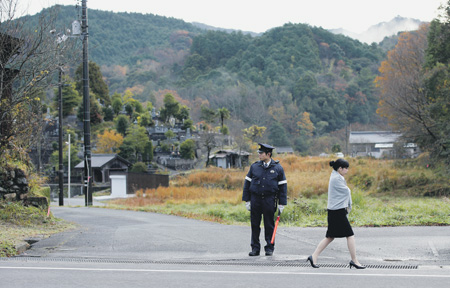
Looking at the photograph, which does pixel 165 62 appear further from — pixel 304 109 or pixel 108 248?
pixel 108 248

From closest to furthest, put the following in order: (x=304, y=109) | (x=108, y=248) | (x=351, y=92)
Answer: (x=108, y=248) < (x=304, y=109) < (x=351, y=92)

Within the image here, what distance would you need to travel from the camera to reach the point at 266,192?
29.7 ft

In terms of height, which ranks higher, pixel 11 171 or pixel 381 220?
pixel 11 171

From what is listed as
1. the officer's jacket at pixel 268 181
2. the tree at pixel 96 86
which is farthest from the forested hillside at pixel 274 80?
the officer's jacket at pixel 268 181

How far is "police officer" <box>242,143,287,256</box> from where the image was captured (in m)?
Result: 9.06

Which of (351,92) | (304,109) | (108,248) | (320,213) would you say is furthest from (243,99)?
(108,248)

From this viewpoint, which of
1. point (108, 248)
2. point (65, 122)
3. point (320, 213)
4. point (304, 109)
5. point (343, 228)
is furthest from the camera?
point (304, 109)

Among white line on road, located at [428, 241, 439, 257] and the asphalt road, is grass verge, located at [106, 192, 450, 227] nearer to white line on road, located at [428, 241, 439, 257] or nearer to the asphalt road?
the asphalt road

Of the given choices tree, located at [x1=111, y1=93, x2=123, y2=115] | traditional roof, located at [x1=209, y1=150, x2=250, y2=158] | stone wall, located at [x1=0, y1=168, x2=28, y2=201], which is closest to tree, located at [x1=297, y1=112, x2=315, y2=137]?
traditional roof, located at [x1=209, y1=150, x2=250, y2=158]

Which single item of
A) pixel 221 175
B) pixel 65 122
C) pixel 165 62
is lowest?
pixel 221 175

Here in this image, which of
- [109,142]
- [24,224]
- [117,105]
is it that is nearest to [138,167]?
[109,142]

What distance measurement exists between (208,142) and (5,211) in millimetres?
51593

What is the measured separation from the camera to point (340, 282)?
6.68m

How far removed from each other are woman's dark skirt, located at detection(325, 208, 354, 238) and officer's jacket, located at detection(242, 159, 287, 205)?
1.19 metres
